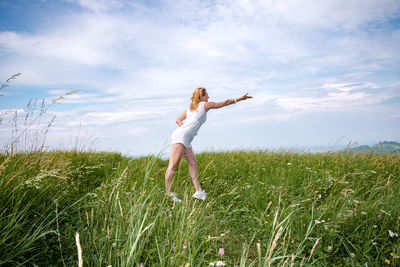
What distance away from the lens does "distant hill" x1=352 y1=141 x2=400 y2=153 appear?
9.16 meters

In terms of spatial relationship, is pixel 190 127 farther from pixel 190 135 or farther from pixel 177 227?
pixel 177 227

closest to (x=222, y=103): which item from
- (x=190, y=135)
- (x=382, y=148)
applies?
(x=190, y=135)

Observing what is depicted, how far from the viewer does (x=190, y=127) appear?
5.95 meters

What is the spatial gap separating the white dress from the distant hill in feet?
20.4

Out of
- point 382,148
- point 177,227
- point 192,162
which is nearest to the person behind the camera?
point 177,227

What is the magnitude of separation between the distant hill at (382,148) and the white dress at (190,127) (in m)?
6.22

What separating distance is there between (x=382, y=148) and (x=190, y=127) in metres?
7.64

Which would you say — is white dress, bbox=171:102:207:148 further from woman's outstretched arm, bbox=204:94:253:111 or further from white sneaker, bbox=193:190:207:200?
white sneaker, bbox=193:190:207:200

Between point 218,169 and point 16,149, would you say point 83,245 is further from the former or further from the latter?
point 218,169

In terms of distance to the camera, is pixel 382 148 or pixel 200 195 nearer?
pixel 200 195

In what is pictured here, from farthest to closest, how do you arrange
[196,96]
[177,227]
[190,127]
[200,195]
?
1. [196,96]
2. [200,195]
3. [190,127]
4. [177,227]

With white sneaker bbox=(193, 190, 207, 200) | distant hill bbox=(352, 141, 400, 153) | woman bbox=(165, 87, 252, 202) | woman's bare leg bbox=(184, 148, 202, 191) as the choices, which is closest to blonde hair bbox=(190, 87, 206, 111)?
woman bbox=(165, 87, 252, 202)

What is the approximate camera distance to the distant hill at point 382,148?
9.16 meters

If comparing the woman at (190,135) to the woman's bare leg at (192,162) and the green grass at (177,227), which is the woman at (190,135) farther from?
the green grass at (177,227)
